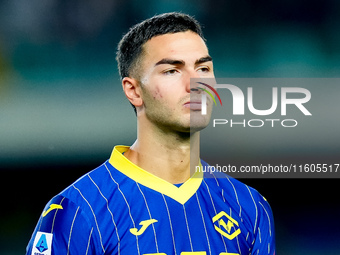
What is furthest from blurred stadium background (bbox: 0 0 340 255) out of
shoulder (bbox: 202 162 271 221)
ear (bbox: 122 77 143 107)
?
ear (bbox: 122 77 143 107)

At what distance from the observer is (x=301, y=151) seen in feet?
19.9

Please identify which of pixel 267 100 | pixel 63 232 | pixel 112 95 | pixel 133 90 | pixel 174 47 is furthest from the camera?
pixel 267 100

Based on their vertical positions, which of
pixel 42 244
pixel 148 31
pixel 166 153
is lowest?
pixel 42 244

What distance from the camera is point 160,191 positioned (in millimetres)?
2791

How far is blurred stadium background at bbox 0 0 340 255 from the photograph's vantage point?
558 cm

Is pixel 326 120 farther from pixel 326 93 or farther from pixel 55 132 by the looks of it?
pixel 55 132

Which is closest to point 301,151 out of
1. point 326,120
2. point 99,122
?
point 326,120

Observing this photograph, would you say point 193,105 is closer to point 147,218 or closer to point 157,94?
point 157,94

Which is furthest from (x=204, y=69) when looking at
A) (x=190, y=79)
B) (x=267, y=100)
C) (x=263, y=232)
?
(x=267, y=100)

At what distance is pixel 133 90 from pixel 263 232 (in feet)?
3.48

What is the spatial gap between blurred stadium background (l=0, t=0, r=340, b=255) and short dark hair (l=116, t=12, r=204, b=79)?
2.62 metres

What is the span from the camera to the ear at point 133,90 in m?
2.85

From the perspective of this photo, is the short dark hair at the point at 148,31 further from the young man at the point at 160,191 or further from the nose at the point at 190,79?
the nose at the point at 190,79

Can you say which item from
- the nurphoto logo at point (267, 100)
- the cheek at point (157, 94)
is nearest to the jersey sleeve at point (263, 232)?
the cheek at point (157, 94)
